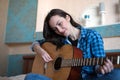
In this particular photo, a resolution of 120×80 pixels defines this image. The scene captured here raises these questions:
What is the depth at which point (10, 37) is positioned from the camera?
105 inches

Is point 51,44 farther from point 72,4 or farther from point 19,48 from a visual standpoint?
point 19,48

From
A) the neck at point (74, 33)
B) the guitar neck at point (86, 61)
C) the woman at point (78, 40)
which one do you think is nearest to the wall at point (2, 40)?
the woman at point (78, 40)

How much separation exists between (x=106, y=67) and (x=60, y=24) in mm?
520

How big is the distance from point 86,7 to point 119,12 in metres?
0.42

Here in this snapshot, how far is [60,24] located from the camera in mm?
1475

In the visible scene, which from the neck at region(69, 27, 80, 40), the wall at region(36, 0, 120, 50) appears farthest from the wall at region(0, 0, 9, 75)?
the neck at region(69, 27, 80, 40)

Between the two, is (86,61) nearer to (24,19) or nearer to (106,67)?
(106,67)

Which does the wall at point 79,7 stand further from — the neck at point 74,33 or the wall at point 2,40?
the neck at point 74,33

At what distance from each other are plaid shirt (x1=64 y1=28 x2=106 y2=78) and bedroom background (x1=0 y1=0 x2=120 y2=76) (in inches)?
26.4

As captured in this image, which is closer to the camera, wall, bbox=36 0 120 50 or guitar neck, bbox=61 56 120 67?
guitar neck, bbox=61 56 120 67

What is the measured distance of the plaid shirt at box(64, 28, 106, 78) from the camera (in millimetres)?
1294

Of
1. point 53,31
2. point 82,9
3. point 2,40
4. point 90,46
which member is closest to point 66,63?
point 90,46

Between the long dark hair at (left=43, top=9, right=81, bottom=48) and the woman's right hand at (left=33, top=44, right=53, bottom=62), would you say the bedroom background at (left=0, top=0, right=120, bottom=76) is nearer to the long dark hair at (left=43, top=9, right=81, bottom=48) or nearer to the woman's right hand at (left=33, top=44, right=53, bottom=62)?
the long dark hair at (left=43, top=9, right=81, bottom=48)

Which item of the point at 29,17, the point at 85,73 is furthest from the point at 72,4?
the point at 85,73
